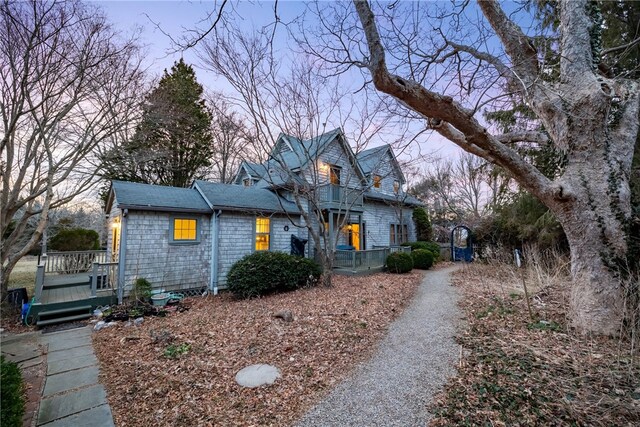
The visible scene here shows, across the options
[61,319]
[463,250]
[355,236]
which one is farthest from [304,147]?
[463,250]

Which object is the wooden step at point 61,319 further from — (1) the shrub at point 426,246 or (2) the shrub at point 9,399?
(1) the shrub at point 426,246

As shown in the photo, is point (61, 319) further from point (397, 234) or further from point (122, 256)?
point (397, 234)

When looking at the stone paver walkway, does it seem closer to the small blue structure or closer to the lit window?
the lit window

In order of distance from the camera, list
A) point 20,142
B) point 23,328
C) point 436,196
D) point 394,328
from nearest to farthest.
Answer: point 394,328 → point 23,328 → point 20,142 → point 436,196

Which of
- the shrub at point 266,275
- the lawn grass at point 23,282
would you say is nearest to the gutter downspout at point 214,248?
the shrub at point 266,275

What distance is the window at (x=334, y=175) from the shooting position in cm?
1425

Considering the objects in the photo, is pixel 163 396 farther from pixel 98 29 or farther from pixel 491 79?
pixel 98 29

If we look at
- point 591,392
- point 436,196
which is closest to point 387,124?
point 591,392

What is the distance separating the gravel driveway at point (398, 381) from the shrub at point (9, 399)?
8.68 feet

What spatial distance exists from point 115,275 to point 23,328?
2.20m

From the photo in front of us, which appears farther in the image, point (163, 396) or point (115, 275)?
point (115, 275)

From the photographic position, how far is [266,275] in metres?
8.74

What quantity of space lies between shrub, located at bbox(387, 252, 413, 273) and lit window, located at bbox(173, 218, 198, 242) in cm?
857

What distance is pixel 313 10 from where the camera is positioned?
19.3ft
